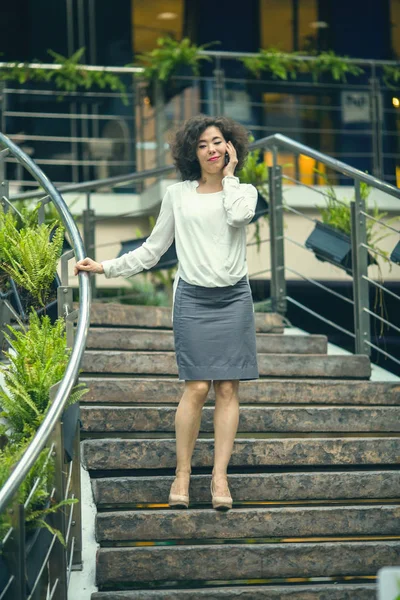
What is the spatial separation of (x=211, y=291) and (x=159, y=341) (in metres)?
1.75

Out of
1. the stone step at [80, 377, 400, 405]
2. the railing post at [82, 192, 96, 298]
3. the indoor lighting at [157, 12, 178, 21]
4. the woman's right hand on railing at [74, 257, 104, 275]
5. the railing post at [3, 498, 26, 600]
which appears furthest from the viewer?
the indoor lighting at [157, 12, 178, 21]

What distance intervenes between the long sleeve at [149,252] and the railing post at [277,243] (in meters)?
2.42

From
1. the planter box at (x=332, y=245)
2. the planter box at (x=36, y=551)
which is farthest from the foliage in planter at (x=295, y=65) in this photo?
the planter box at (x=36, y=551)

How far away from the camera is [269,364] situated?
610cm

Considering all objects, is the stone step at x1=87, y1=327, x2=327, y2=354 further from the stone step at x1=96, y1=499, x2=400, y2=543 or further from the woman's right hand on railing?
the stone step at x1=96, y1=499, x2=400, y2=543

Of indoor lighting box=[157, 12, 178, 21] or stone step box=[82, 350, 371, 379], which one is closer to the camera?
stone step box=[82, 350, 371, 379]

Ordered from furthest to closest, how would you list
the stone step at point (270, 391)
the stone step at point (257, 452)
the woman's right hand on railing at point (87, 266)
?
the stone step at point (270, 391), the stone step at point (257, 452), the woman's right hand on railing at point (87, 266)

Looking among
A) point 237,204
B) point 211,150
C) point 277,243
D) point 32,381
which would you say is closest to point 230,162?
point 211,150

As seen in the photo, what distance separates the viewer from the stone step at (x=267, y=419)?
5.18 m

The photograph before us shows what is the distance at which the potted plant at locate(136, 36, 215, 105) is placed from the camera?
1009 cm

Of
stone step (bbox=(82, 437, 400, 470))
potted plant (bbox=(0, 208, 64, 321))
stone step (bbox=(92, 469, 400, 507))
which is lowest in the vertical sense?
stone step (bbox=(92, 469, 400, 507))

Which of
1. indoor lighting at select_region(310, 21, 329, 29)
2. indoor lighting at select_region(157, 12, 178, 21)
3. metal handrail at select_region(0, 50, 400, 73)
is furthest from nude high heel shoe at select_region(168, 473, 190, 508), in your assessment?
indoor lighting at select_region(310, 21, 329, 29)

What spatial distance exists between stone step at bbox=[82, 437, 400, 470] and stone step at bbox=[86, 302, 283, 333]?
178 centimetres

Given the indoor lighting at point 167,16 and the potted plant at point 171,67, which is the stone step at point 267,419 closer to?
the potted plant at point 171,67
